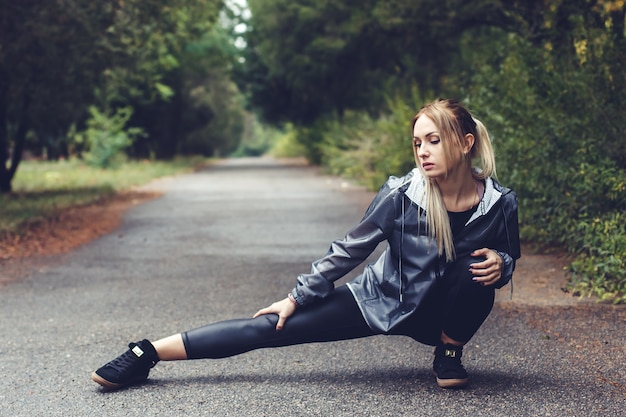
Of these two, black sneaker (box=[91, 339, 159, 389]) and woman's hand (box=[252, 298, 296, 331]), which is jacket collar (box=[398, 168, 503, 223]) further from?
black sneaker (box=[91, 339, 159, 389])

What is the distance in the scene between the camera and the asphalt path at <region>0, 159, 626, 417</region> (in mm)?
3607

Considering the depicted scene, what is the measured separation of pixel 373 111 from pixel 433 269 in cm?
2832

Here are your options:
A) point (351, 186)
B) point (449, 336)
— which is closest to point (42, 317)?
point (449, 336)

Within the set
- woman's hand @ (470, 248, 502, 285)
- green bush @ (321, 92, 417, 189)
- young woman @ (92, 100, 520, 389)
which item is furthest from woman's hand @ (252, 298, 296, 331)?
green bush @ (321, 92, 417, 189)

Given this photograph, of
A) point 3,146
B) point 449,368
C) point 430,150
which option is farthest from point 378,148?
point 430,150

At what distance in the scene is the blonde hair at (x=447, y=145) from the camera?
3.51 metres

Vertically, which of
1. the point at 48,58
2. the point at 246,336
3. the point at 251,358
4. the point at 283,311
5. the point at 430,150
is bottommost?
the point at 251,358

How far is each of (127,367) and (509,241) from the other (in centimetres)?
198

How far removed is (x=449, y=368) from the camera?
3.78 m

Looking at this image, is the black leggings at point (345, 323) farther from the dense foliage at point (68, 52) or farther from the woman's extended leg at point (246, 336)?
the dense foliage at point (68, 52)

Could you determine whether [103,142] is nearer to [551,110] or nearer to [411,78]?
[411,78]

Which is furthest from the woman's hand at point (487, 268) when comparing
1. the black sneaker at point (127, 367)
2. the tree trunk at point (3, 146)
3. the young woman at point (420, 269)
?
the tree trunk at point (3, 146)

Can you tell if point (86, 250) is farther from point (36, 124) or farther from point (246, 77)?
point (246, 77)

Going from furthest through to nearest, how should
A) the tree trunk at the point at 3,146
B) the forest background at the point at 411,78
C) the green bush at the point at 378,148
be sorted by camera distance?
the tree trunk at the point at 3,146
the green bush at the point at 378,148
the forest background at the point at 411,78
